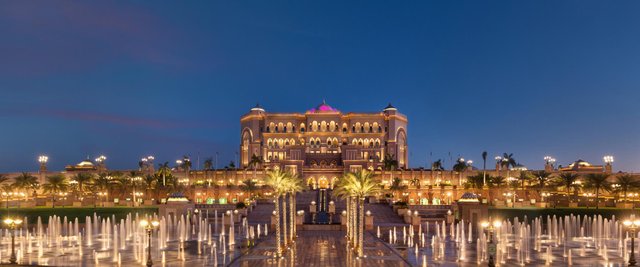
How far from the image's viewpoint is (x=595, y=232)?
1738 inches

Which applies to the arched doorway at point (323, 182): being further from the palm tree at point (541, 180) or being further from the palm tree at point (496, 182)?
the palm tree at point (541, 180)

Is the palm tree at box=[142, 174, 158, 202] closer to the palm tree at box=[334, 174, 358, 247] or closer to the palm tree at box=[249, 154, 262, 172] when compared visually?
the palm tree at box=[249, 154, 262, 172]

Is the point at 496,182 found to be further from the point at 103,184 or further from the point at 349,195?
the point at 349,195

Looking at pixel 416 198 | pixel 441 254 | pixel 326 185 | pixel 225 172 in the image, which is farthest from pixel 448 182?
pixel 441 254

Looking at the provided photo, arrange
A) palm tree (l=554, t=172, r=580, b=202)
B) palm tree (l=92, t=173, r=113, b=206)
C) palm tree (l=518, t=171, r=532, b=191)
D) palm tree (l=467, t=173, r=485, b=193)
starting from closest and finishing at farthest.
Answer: palm tree (l=554, t=172, r=580, b=202) < palm tree (l=92, t=173, r=113, b=206) < palm tree (l=467, t=173, r=485, b=193) < palm tree (l=518, t=171, r=532, b=191)

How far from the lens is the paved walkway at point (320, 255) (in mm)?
26812

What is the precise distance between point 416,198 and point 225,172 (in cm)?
3096

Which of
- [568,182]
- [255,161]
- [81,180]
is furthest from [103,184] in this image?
[568,182]

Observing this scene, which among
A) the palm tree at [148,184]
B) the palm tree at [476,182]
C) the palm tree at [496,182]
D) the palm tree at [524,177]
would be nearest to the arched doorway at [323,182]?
the palm tree at [476,182]

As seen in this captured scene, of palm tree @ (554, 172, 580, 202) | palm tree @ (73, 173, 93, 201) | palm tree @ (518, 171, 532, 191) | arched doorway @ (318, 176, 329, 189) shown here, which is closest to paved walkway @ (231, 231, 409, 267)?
palm tree @ (554, 172, 580, 202)

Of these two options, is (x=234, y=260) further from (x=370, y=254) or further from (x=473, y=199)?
(x=473, y=199)

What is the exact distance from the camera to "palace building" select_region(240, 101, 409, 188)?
382 feet

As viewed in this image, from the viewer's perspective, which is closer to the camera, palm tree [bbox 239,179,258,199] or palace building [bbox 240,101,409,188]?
palm tree [bbox 239,179,258,199]

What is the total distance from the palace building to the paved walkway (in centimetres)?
7766
